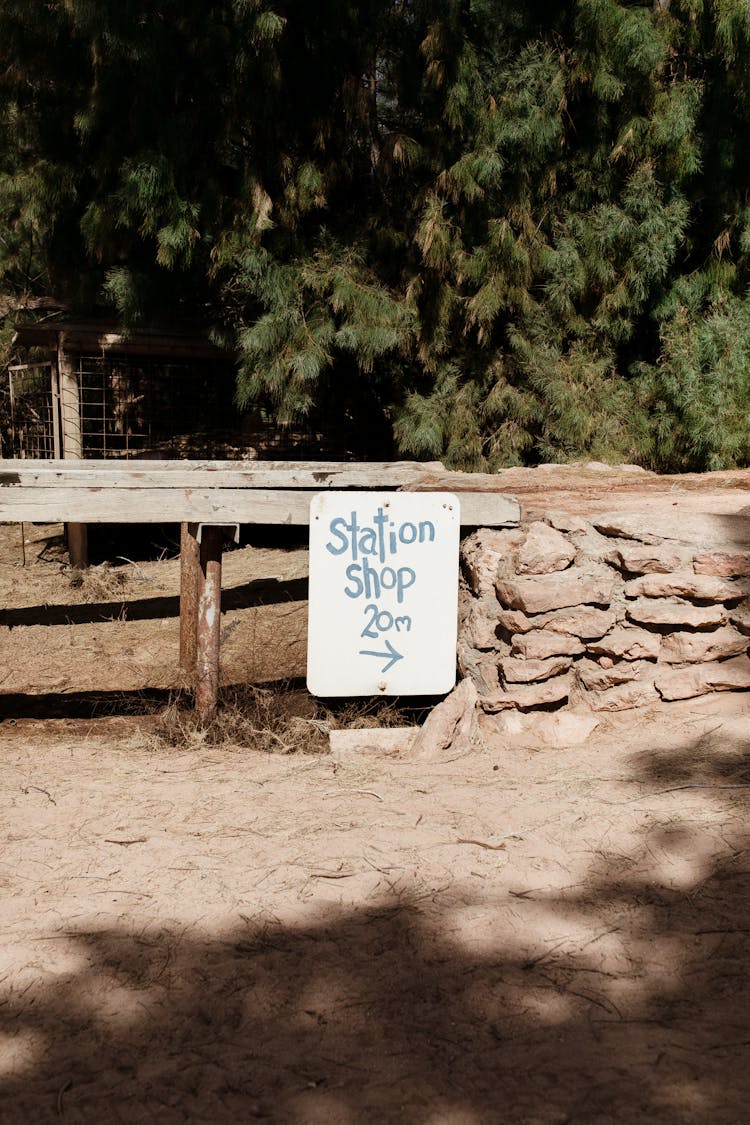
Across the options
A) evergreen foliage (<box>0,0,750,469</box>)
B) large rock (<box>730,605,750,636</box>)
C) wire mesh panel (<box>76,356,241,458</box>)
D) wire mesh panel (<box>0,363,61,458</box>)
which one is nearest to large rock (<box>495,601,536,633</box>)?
large rock (<box>730,605,750,636</box>)

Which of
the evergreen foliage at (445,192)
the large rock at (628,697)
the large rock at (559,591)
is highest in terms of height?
the evergreen foliage at (445,192)

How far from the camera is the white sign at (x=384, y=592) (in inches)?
177

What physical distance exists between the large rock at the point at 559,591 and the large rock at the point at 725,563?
40cm

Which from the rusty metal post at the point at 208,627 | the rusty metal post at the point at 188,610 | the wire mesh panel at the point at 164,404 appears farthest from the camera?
the wire mesh panel at the point at 164,404

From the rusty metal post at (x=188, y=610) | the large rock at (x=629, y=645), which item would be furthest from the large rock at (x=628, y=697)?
the rusty metal post at (x=188, y=610)

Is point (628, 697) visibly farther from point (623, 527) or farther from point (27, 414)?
point (27, 414)

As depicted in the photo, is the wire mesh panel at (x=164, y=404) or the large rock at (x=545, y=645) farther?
the wire mesh panel at (x=164, y=404)

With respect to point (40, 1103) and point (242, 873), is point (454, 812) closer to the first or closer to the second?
point (242, 873)

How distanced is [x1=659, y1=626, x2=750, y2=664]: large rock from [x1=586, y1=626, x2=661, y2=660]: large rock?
48mm

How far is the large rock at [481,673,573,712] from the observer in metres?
4.39

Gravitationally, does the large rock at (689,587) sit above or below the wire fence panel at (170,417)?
below

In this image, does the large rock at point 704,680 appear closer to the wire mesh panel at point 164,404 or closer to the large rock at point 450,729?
the large rock at point 450,729

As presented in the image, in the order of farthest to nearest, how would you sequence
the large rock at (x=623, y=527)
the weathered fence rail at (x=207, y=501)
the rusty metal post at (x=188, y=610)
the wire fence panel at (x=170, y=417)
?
1. the wire fence panel at (x=170, y=417)
2. the rusty metal post at (x=188, y=610)
3. the weathered fence rail at (x=207, y=501)
4. the large rock at (x=623, y=527)

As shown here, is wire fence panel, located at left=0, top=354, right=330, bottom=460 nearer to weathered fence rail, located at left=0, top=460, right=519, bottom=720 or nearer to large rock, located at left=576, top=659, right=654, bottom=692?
weathered fence rail, located at left=0, top=460, right=519, bottom=720
